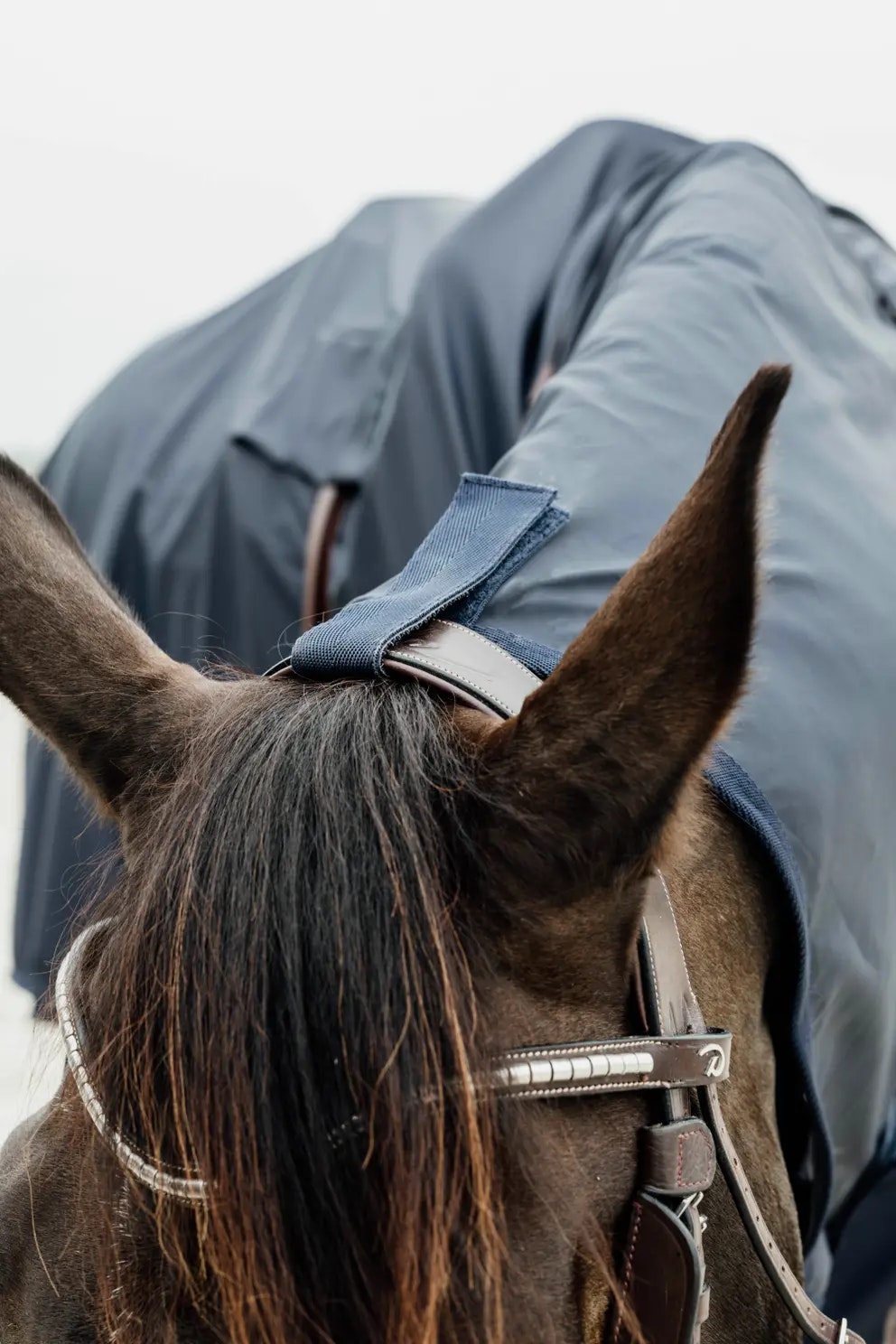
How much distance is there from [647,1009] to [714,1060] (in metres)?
0.07

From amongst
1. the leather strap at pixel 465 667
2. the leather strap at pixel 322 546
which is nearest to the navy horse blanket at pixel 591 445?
the leather strap at pixel 322 546

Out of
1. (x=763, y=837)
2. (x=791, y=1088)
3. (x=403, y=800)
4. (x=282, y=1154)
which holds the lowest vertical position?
(x=791, y=1088)

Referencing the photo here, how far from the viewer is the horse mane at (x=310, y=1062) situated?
2.18ft

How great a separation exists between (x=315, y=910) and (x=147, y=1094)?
0.14 meters

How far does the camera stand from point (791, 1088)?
3.44 ft

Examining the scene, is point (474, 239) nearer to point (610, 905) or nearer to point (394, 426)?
point (394, 426)

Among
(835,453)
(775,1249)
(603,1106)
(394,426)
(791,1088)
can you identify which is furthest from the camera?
(394,426)

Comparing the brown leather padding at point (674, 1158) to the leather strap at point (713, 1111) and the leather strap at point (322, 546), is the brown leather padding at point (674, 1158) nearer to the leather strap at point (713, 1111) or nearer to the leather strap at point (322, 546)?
the leather strap at point (713, 1111)

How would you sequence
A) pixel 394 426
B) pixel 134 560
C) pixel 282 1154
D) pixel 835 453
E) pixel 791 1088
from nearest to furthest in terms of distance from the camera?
pixel 282 1154
pixel 791 1088
pixel 835 453
pixel 394 426
pixel 134 560

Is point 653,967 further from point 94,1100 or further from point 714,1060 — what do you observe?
point 94,1100

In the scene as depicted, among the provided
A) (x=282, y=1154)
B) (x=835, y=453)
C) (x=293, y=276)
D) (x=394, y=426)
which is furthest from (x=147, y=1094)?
(x=293, y=276)

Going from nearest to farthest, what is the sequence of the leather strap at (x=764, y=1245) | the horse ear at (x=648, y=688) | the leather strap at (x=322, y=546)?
1. the horse ear at (x=648, y=688)
2. the leather strap at (x=764, y=1245)
3. the leather strap at (x=322, y=546)

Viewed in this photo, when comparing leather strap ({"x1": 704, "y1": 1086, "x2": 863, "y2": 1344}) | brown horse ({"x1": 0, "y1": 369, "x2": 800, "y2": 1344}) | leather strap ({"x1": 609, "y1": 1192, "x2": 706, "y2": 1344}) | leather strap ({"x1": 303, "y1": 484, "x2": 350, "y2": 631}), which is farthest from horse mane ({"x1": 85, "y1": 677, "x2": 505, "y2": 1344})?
leather strap ({"x1": 303, "y1": 484, "x2": 350, "y2": 631})

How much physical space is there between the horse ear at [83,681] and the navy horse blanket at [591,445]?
0.66ft
